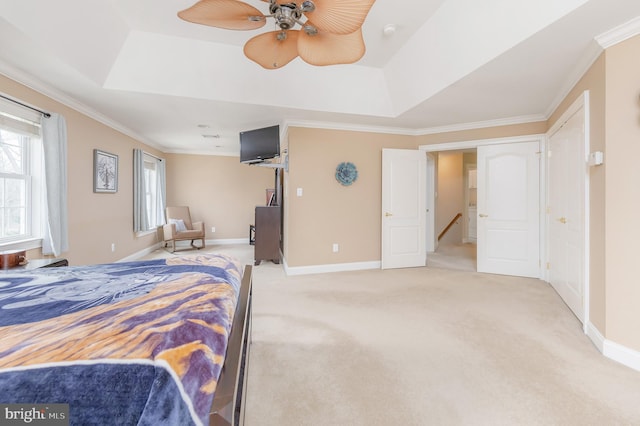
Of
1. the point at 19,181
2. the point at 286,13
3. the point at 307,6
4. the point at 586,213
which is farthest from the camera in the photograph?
the point at 19,181

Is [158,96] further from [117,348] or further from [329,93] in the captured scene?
[117,348]

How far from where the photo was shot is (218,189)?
22.1ft

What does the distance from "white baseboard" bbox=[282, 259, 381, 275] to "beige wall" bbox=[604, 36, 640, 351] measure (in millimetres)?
2646

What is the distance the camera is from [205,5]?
1.42 m

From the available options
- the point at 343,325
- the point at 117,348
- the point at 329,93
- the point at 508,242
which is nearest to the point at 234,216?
the point at 329,93

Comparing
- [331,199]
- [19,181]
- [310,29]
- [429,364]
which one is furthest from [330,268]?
[19,181]

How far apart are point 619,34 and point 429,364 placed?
261cm

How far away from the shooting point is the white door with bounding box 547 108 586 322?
2420 millimetres

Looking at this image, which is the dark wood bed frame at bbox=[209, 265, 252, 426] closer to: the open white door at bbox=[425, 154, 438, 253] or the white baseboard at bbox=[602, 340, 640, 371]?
the white baseboard at bbox=[602, 340, 640, 371]

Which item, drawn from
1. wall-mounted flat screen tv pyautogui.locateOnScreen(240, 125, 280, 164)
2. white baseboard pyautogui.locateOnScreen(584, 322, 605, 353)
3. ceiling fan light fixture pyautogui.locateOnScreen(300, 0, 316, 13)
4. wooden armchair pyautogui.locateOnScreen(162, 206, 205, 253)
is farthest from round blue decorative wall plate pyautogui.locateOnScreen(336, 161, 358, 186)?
wooden armchair pyautogui.locateOnScreen(162, 206, 205, 253)

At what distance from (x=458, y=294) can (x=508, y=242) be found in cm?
141

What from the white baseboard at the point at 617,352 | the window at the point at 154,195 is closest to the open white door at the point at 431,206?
the white baseboard at the point at 617,352

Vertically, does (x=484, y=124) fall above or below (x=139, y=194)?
above

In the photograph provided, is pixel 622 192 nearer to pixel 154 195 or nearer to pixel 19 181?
pixel 19 181
